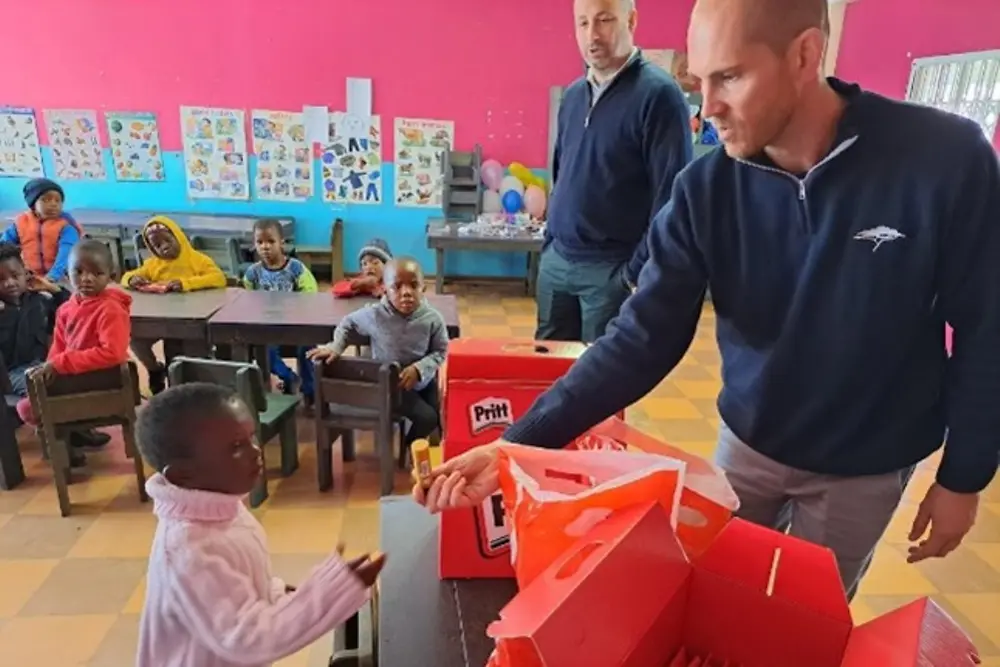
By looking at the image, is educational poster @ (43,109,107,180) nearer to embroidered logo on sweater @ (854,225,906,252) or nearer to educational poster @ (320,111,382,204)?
educational poster @ (320,111,382,204)

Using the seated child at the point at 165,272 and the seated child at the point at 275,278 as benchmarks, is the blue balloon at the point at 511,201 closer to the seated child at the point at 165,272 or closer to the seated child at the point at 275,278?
the seated child at the point at 275,278

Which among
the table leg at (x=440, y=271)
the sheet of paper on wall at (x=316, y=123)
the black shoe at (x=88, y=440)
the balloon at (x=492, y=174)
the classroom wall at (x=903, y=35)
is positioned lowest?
the black shoe at (x=88, y=440)

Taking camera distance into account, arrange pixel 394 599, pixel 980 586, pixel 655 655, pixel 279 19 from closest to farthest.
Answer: pixel 655 655 → pixel 394 599 → pixel 980 586 → pixel 279 19

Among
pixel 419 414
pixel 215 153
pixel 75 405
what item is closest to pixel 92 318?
pixel 75 405

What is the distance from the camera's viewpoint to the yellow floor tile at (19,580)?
2.20 m

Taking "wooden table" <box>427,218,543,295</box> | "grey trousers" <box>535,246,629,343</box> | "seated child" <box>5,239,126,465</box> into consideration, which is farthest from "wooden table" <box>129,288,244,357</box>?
"wooden table" <box>427,218,543,295</box>

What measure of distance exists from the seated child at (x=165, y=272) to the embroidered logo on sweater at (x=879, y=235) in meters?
3.34

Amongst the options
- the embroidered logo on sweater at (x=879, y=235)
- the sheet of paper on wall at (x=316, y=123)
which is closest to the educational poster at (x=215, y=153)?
the sheet of paper on wall at (x=316, y=123)

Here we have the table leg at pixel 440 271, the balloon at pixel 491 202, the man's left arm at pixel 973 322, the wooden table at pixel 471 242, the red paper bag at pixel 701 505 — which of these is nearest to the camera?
the red paper bag at pixel 701 505

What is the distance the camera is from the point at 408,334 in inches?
120

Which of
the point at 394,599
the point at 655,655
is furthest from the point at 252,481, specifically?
the point at 655,655

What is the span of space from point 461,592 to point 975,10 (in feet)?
15.9

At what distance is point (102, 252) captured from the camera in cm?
281

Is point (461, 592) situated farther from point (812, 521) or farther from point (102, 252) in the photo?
point (102, 252)
